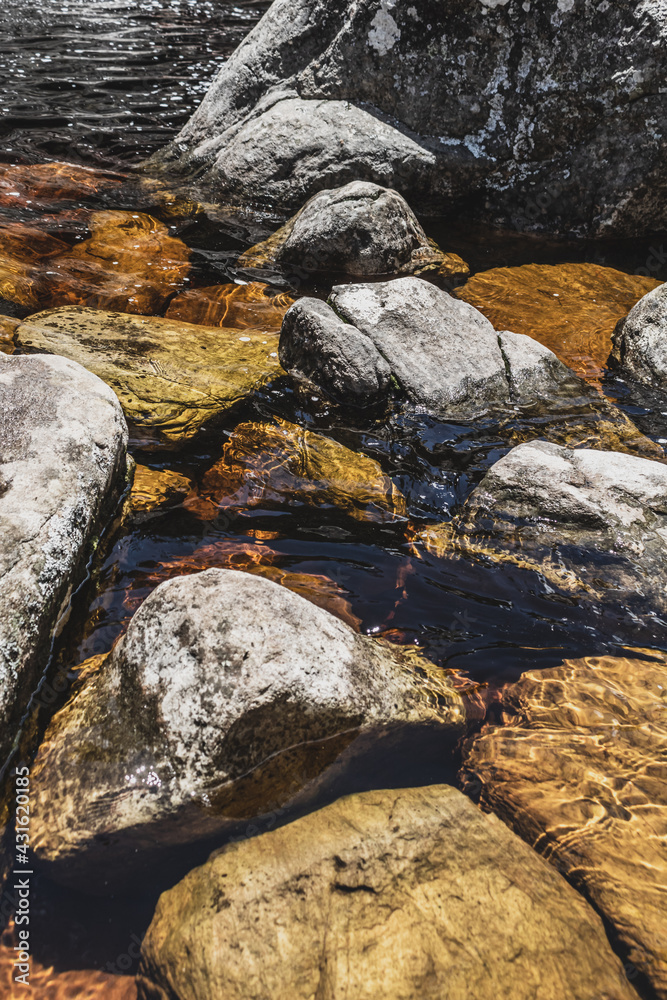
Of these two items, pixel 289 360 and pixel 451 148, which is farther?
pixel 451 148

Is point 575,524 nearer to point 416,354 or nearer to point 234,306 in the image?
point 416,354

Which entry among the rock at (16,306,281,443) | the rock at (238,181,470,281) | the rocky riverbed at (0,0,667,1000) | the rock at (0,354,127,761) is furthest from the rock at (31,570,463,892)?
the rock at (238,181,470,281)

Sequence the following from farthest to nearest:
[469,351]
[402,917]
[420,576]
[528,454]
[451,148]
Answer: [451,148] → [469,351] → [528,454] → [420,576] → [402,917]

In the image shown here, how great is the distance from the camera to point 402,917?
7.85ft

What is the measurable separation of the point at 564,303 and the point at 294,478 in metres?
3.96

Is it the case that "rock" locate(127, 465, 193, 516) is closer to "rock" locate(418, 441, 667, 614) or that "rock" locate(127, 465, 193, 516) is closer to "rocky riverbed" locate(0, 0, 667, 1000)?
"rocky riverbed" locate(0, 0, 667, 1000)

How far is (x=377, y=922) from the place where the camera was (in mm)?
2381

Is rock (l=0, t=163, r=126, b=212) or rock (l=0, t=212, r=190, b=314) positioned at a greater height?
rock (l=0, t=163, r=126, b=212)

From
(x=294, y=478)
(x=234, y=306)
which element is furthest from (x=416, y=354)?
(x=234, y=306)

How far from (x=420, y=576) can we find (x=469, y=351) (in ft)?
7.29

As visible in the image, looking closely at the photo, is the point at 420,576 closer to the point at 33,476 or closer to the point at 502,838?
the point at 502,838

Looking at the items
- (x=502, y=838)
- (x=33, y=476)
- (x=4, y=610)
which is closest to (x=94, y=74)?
(x=33, y=476)

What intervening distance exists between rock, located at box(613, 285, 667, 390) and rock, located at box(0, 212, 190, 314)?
14.0 feet

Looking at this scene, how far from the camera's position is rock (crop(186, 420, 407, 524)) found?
4.25 m
